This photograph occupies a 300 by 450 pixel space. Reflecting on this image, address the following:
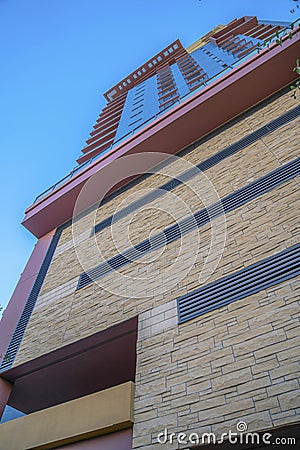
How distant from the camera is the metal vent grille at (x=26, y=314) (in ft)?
21.3

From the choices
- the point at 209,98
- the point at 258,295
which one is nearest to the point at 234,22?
the point at 209,98

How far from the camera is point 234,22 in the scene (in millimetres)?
30609

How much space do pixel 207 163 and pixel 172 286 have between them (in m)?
3.25

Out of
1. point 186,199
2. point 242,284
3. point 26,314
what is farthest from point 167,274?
point 26,314

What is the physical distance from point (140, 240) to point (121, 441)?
3.55 m

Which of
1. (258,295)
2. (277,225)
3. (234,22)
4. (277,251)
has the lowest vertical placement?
(258,295)

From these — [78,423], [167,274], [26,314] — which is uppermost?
[167,274]

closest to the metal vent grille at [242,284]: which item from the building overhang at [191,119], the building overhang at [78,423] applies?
the building overhang at [78,423]

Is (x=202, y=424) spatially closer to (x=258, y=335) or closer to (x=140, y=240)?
(x=258, y=335)

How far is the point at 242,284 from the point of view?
452cm

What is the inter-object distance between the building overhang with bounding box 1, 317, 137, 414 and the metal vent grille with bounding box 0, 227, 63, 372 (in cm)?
30

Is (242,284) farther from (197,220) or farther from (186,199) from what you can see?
(186,199)
